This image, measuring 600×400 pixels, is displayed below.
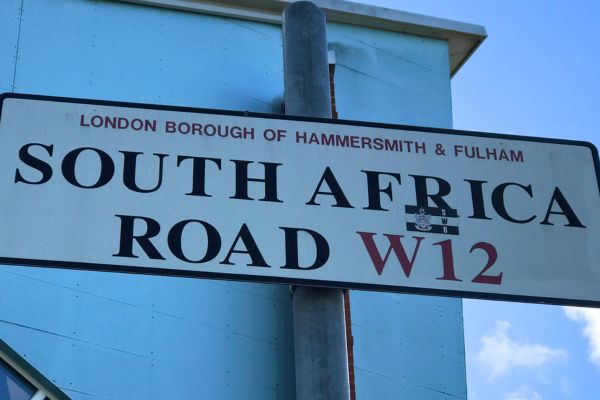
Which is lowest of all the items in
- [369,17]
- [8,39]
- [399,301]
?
[399,301]

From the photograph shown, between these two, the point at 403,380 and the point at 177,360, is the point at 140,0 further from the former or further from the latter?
the point at 403,380

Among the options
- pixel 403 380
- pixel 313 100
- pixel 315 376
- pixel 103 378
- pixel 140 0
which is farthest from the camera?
pixel 140 0

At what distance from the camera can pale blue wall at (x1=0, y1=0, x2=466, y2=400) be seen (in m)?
9.34

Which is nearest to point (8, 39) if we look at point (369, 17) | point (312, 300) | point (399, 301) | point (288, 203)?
point (369, 17)

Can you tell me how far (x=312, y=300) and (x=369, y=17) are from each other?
10.0m

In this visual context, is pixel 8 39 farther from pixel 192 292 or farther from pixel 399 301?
pixel 399 301

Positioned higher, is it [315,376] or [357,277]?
[357,277]

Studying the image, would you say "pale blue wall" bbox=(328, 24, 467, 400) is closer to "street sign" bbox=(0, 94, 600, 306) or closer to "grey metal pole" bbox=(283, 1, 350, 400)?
"street sign" bbox=(0, 94, 600, 306)

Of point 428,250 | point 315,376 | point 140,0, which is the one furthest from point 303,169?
point 140,0

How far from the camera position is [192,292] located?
400 inches

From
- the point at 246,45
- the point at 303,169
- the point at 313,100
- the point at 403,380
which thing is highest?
the point at 246,45

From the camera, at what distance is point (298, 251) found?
321cm

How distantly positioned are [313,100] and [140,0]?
8.65 metres

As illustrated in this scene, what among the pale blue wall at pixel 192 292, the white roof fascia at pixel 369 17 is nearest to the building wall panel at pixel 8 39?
the pale blue wall at pixel 192 292
